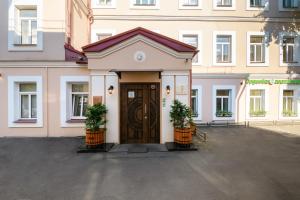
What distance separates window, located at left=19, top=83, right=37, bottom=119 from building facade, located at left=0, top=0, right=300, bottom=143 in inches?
1.8

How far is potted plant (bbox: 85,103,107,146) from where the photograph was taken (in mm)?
8312

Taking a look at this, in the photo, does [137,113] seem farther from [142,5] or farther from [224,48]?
[224,48]

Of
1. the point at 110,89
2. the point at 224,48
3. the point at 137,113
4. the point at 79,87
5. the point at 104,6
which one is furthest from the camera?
the point at 224,48

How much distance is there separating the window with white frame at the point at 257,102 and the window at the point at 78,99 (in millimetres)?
10931

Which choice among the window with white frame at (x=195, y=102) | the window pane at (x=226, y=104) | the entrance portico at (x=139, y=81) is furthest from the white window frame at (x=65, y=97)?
the window pane at (x=226, y=104)

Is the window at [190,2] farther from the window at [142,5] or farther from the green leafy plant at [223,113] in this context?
the green leafy plant at [223,113]

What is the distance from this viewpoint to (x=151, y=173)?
238 inches

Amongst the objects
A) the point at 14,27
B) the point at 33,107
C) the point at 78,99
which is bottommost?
the point at 33,107

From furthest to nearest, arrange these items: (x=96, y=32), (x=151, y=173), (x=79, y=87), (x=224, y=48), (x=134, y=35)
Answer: (x=224, y=48)
(x=96, y=32)
(x=79, y=87)
(x=134, y=35)
(x=151, y=173)

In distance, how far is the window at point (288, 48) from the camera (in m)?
15.8

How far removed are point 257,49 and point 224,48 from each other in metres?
2.39

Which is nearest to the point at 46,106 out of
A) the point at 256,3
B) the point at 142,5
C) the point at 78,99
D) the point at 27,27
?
the point at 78,99

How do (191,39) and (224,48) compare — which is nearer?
(191,39)

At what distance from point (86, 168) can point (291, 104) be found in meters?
15.1
